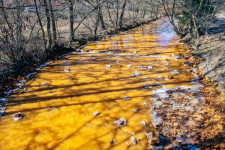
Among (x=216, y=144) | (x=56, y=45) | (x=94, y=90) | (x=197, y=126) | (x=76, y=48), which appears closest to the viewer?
(x=216, y=144)

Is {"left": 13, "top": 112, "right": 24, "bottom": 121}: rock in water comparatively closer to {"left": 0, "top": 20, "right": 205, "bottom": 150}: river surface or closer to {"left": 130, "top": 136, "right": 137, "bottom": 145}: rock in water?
{"left": 0, "top": 20, "right": 205, "bottom": 150}: river surface

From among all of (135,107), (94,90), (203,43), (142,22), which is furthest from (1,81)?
(142,22)

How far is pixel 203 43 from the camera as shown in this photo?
874cm

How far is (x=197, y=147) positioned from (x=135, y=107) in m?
1.59

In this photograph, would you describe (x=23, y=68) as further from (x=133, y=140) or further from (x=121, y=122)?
(x=133, y=140)

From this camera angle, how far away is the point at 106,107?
162 inches

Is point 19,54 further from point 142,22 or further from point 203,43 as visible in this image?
point 142,22

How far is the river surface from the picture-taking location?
10.3ft

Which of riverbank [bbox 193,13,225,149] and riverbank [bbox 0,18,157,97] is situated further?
riverbank [bbox 0,18,157,97]

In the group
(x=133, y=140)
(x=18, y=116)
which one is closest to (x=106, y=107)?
(x=133, y=140)

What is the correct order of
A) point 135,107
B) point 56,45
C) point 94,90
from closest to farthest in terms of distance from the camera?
point 135,107 < point 94,90 < point 56,45

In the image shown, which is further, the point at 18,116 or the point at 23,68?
the point at 23,68

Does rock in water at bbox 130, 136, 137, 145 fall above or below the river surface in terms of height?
below

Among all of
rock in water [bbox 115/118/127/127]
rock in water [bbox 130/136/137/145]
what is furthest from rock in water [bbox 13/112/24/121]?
rock in water [bbox 130/136/137/145]
